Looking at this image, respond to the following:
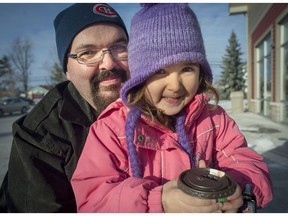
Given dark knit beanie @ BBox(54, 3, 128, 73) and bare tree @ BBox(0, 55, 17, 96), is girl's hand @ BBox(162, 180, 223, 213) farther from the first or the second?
bare tree @ BBox(0, 55, 17, 96)

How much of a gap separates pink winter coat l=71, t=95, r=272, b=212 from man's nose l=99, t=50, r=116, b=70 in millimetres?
351

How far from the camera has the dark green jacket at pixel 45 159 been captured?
1390 mm

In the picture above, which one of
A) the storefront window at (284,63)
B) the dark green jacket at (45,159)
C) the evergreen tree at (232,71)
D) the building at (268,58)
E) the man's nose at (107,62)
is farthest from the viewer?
the evergreen tree at (232,71)

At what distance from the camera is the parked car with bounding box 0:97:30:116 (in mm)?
14975

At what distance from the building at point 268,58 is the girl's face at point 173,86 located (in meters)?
6.75

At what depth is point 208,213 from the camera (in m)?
0.95

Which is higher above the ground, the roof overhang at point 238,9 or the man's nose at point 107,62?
the roof overhang at point 238,9

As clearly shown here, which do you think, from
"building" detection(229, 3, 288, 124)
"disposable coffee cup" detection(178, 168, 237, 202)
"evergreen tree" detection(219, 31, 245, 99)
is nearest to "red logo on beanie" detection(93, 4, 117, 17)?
"disposable coffee cup" detection(178, 168, 237, 202)

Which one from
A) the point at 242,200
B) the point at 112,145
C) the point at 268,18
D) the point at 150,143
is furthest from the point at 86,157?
the point at 268,18

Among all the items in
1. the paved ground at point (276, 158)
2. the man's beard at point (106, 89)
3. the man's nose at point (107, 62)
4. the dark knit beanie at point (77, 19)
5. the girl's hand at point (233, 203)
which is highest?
the dark knit beanie at point (77, 19)

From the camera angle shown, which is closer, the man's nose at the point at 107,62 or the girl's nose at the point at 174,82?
the girl's nose at the point at 174,82

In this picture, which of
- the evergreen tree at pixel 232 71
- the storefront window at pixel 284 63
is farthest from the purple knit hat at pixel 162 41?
the evergreen tree at pixel 232 71

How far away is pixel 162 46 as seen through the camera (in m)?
1.31

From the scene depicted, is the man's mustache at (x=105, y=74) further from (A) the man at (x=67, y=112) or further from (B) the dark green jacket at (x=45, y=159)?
(B) the dark green jacket at (x=45, y=159)
